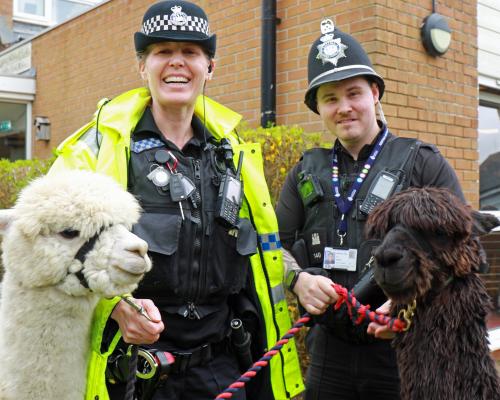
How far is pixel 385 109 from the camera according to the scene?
565 cm

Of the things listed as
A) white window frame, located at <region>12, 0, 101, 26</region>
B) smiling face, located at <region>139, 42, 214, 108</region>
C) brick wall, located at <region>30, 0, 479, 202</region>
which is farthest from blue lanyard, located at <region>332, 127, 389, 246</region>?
white window frame, located at <region>12, 0, 101, 26</region>

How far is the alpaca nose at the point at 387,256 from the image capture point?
2.00 meters

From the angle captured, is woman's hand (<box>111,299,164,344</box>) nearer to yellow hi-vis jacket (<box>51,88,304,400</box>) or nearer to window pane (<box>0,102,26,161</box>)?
yellow hi-vis jacket (<box>51,88,304,400</box>)

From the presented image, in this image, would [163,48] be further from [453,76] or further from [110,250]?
[453,76]

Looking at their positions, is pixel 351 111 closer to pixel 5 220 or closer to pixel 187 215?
pixel 187 215

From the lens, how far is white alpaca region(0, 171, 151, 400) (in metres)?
2.15

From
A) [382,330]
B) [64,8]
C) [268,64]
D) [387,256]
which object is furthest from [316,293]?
[64,8]

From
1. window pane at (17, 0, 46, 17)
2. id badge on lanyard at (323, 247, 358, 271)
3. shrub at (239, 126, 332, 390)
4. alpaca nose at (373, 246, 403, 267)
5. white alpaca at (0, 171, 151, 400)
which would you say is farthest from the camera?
window pane at (17, 0, 46, 17)

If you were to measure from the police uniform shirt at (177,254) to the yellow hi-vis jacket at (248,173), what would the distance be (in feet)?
0.33

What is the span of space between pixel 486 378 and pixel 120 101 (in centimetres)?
190

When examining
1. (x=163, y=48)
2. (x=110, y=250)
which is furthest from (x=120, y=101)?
(x=110, y=250)

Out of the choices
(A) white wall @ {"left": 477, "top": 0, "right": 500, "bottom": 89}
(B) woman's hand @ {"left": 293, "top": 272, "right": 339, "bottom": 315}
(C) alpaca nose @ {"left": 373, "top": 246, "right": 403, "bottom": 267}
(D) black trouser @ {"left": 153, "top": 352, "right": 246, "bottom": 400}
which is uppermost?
(A) white wall @ {"left": 477, "top": 0, "right": 500, "bottom": 89}

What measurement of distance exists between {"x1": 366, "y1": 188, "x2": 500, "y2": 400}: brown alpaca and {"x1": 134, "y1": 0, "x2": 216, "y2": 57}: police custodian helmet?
1217 mm

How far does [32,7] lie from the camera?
1582 cm
